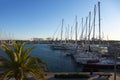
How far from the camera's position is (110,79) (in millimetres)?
36312

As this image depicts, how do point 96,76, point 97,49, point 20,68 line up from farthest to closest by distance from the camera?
point 97,49 < point 96,76 < point 20,68

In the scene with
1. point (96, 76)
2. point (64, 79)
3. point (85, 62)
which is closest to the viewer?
point (64, 79)

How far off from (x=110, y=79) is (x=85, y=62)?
948 inches

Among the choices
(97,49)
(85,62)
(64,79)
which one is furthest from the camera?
(97,49)

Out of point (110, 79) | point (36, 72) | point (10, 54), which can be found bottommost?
point (110, 79)

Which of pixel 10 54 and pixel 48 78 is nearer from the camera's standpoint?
pixel 10 54

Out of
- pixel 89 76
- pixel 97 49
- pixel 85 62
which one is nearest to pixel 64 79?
pixel 89 76

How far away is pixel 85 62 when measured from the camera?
60344 mm

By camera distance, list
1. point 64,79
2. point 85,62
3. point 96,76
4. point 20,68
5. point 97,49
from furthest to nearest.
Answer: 1. point 97,49
2. point 85,62
3. point 96,76
4. point 64,79
5. point 20,68

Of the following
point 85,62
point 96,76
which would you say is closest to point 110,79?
point 96,76

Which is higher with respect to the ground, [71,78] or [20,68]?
[20,68]

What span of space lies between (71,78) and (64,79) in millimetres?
1234

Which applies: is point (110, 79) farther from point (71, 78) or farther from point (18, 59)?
point (18, 59)

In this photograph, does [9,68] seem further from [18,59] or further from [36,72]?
[36,72]
